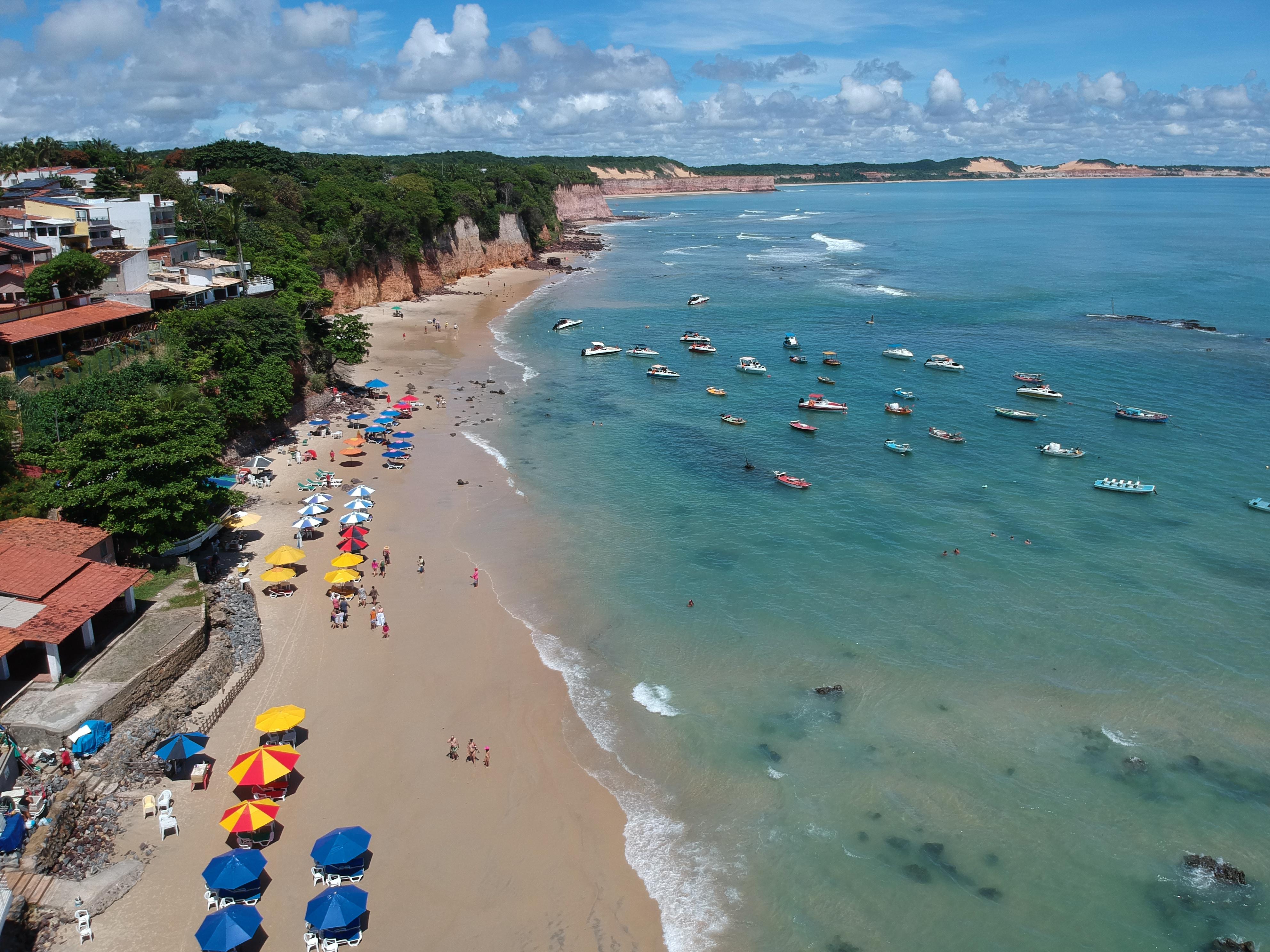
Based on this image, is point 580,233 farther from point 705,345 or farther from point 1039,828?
point 1039,828

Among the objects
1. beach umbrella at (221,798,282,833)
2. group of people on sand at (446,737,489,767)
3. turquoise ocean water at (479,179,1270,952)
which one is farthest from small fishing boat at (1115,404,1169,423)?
beach umbrella at (221,798,282,833)

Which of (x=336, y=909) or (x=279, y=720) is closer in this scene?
(x=336, y=909)

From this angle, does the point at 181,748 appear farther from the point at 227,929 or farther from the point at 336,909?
the point at 336,909

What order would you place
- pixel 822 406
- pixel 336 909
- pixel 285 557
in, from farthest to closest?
pixel 822 406 < pixel 285 557 < pixel 336 909

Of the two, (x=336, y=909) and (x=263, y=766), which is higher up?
(x=263, y=766)

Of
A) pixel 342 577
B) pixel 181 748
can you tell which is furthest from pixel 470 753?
pixel 342 577

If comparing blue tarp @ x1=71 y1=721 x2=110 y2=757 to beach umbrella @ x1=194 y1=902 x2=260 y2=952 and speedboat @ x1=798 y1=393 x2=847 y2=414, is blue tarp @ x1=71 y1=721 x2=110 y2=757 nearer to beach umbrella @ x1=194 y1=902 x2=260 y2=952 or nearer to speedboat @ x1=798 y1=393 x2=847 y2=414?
beach umbrella @ x1=194 y1=902 x2=260 y2=952

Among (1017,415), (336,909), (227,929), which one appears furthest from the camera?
(1017,415)

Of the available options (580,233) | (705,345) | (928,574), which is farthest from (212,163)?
(928,574)
